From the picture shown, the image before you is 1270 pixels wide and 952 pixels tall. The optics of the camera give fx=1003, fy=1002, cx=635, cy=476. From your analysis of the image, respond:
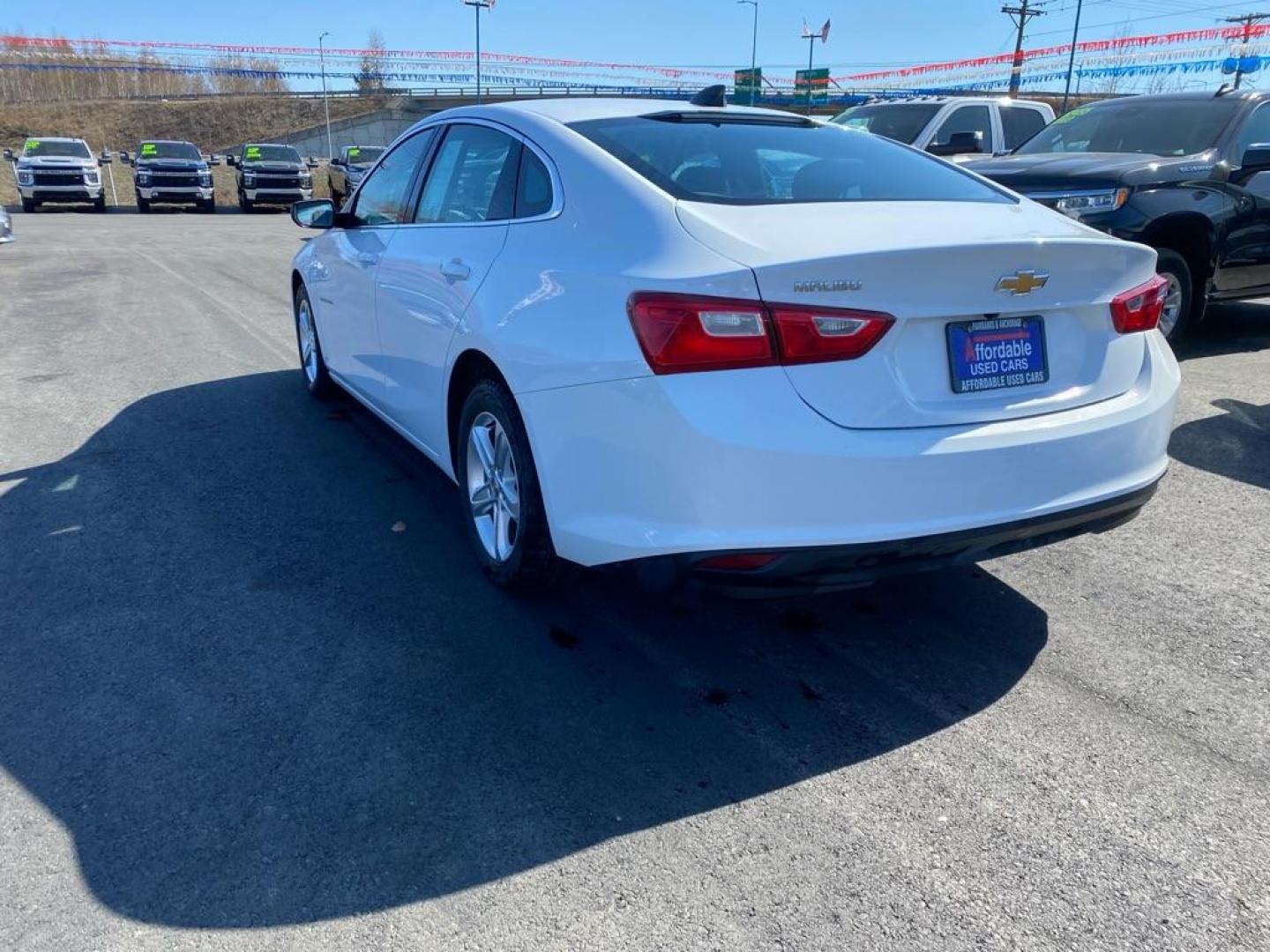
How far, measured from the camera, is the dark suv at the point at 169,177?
86.4 ft

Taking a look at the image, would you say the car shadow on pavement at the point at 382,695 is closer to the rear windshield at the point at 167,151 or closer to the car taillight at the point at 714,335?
the car taillight at the point at 714,335

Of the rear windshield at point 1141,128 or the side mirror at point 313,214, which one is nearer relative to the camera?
the side mirror at point 313,214

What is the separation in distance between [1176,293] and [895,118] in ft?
20.7

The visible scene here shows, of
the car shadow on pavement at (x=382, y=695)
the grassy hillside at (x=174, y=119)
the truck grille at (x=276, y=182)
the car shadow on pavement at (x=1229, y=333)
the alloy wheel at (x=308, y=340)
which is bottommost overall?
the car shadow on pavement at (x=382, y=695)

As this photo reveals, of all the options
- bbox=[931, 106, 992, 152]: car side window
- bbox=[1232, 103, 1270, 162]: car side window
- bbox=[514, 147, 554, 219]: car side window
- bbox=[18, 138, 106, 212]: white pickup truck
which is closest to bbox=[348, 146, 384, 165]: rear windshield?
bbox=[18, 138, 106, 212]: white pickup truck

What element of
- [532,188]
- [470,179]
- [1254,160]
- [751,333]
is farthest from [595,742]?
[1254,160]

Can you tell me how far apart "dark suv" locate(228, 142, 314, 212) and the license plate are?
2729cm

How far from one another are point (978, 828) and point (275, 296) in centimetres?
983

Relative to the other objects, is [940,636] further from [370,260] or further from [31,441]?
[31,441]

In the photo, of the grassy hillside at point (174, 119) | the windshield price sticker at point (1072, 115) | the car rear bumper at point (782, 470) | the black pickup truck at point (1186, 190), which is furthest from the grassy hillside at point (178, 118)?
the car rear bumper at point (782, 470)

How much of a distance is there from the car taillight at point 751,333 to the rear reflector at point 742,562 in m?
0.49

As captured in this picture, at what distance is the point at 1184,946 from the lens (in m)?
2.08

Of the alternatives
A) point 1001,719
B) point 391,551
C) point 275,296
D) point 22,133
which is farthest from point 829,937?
point 22,133

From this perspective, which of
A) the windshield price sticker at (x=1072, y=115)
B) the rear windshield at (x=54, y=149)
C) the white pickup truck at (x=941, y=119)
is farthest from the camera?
the rear windshield at (x=54, y=149)
